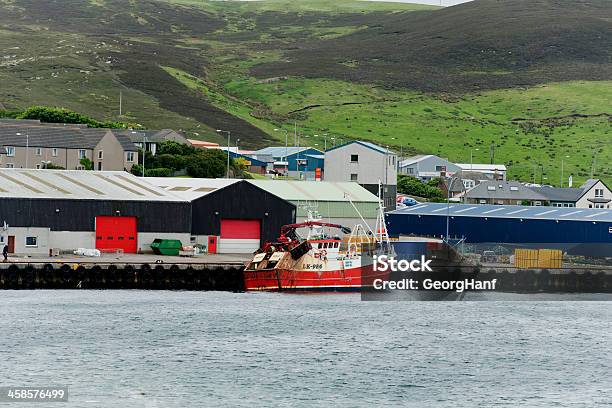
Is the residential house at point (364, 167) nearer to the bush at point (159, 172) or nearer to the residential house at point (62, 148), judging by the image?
the bush at point (159, 172)

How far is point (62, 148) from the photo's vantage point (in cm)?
14338

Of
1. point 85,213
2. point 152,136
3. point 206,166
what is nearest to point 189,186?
point 85,213

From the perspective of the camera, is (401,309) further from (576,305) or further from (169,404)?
(169,404)

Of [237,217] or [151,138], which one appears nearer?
[237,217]

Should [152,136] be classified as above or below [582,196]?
above

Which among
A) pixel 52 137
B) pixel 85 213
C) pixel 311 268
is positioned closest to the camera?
pixel 311 268

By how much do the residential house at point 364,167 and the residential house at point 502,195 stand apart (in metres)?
21.6

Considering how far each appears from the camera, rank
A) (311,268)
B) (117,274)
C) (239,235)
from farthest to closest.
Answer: (239,235) < (311,268) < (117,274)

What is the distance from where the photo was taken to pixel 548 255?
320ft

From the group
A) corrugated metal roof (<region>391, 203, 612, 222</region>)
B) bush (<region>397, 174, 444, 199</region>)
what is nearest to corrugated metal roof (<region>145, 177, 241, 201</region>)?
corrugated metal roof (<region>391, 203, 612, 222</region>)

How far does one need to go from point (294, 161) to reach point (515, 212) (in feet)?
239

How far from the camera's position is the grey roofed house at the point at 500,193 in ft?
522

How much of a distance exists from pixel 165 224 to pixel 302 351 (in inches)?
1488

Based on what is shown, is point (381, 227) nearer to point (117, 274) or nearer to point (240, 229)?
point (240, 229)
